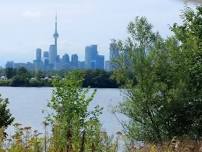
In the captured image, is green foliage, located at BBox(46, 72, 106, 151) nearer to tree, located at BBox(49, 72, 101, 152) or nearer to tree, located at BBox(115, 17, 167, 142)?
tree, located at BBox(49, 72, 101, 152)

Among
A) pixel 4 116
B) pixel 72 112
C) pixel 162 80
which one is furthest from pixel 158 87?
pixel 72 112

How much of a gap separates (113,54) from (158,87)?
203cm

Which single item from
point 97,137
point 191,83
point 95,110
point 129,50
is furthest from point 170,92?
point 97,137

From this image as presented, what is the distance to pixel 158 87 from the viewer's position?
61.0ft

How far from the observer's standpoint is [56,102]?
26.0 feet

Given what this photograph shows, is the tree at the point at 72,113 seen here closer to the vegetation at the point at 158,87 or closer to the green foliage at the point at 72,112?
the green foliage at the point at 72,112

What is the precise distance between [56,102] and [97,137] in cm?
228

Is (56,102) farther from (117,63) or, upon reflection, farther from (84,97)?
(117,63)

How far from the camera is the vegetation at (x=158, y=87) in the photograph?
725 inches

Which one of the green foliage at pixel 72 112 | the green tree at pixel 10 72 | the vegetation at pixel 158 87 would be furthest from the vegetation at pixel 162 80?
the green tree at pixel 10 72

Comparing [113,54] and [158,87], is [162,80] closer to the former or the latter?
[158,87]

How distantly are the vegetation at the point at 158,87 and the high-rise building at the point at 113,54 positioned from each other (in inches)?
9.0

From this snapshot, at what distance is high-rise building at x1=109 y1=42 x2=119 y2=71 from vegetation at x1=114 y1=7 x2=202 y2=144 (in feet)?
0.75

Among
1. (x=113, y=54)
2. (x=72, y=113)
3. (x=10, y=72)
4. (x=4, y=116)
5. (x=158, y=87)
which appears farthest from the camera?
(x=10, y=72)
